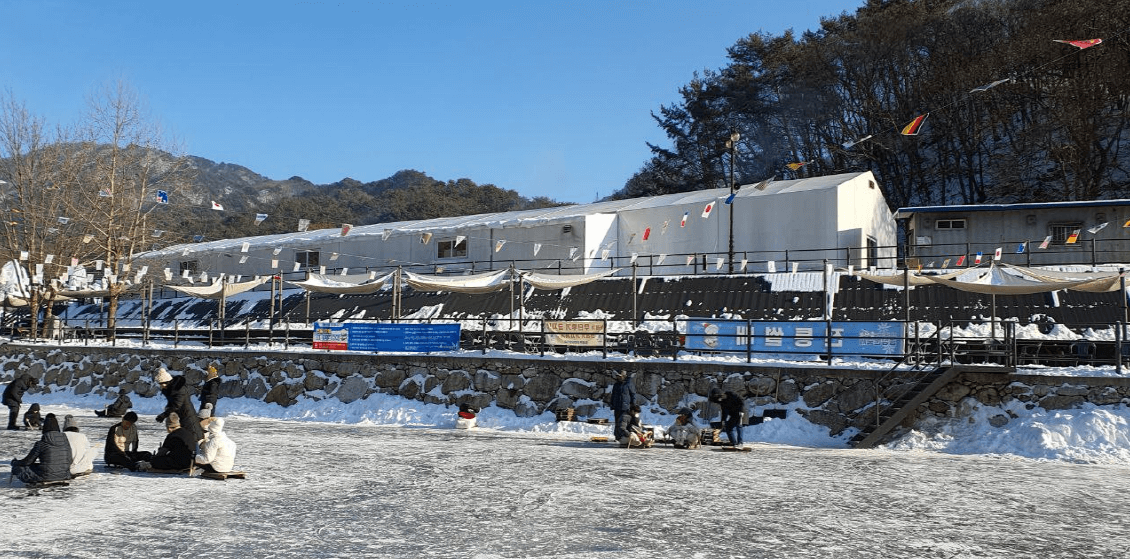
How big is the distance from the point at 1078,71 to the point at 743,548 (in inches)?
1910

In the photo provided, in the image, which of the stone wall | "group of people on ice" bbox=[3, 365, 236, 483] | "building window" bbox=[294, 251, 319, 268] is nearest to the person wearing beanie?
"group of people on ice" bbox=[3, 365, 236, 483]

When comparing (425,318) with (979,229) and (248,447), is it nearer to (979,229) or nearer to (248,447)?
(248,447)

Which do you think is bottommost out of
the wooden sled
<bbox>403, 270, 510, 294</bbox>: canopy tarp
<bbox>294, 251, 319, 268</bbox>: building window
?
the wooden sled

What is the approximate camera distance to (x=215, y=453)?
1058 cm

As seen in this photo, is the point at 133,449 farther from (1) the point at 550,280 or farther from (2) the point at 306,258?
(2) the point at 306,258

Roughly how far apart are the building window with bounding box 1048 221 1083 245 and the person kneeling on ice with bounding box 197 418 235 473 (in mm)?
32153

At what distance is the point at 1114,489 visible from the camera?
10555 millimetres

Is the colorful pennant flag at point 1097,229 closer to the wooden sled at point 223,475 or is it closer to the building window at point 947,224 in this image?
the building window at point 947,224

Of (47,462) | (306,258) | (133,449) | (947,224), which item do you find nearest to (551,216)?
(306,258)

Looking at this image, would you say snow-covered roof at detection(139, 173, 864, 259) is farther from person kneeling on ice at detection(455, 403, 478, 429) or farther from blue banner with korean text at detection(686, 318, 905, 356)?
person kneeling on ice at detection(455, 403, 478, 429)

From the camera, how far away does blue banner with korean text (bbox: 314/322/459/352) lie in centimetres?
2083

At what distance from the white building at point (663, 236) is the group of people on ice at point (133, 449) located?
Answer: 65.6 ft

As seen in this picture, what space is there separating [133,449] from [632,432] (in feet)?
26.3

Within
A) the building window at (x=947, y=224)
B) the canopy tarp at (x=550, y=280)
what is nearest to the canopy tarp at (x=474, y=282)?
the canopy tarp at (x=550, y=280)
